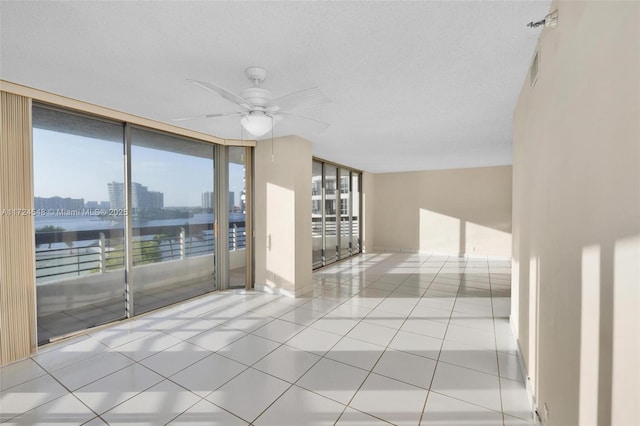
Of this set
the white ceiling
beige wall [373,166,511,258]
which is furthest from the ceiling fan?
beige wall [373,166,511,258]

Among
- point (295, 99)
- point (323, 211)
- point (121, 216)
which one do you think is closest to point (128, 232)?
point (121, 216)

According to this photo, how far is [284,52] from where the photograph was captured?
2.17 meters

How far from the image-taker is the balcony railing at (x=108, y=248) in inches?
129

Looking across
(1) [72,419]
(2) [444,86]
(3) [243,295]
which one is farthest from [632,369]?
(3) [243,295]

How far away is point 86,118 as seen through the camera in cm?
349

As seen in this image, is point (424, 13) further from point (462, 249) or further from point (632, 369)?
point (462, 249)

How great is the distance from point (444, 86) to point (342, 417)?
10.0ft

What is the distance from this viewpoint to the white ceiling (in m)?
1.74

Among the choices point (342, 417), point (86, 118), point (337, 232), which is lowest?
point (342, 417)

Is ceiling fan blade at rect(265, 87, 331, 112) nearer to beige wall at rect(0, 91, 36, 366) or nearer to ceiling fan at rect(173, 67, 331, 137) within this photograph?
ceiling fan at rect(173, 67, 331, 137)

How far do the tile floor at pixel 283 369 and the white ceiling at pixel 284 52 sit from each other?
2.75m

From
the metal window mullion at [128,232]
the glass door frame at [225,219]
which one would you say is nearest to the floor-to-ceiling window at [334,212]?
the glass door frame at [225,219]

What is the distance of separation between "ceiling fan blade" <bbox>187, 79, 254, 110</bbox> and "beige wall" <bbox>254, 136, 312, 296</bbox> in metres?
2.54

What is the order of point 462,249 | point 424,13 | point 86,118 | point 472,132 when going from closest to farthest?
point 424,13
point 86,118
point 472,132
point 462,249
